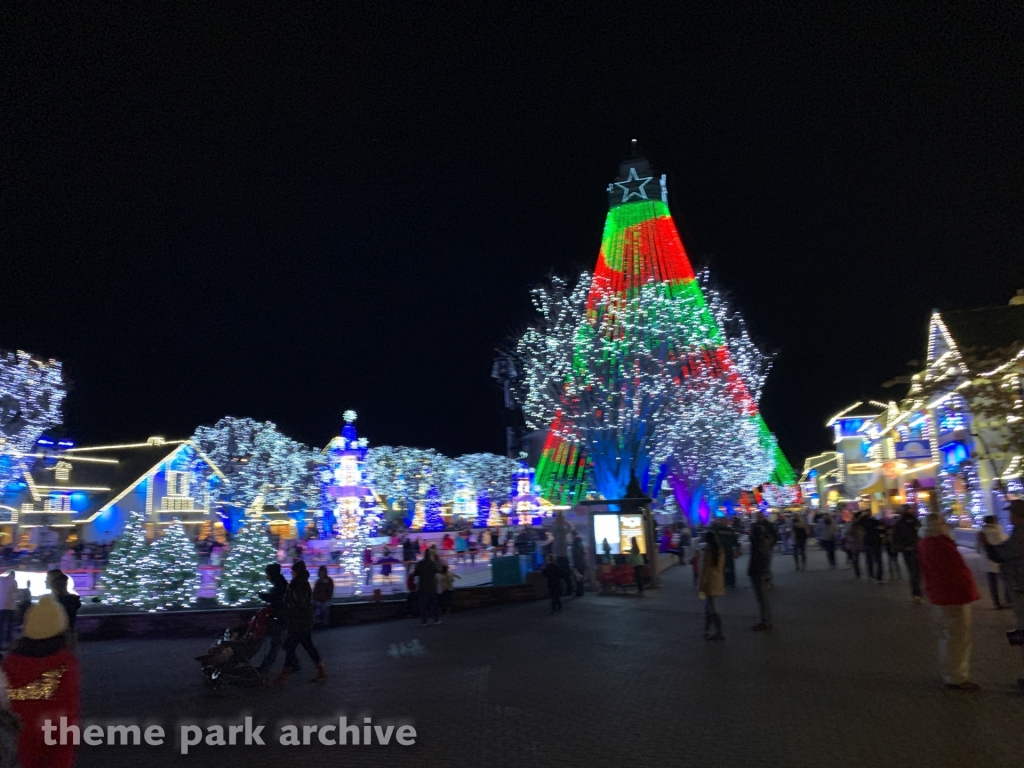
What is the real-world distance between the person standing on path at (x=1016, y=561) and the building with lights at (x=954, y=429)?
2.15 metres

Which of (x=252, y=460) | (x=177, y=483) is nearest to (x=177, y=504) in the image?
(x=177, y=483)

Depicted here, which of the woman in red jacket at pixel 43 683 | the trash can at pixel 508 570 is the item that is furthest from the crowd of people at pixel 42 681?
the trash can at pixel 508 570

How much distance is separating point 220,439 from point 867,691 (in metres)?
45.4

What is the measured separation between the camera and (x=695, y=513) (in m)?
48.9

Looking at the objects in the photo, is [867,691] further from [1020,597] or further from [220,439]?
[220,439]

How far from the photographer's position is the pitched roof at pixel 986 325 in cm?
2581

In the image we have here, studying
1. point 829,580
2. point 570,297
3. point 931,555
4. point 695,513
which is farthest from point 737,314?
point 931,555

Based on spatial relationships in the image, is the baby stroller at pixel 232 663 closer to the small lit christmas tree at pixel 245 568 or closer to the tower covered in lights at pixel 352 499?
the small lit christmas tree at pixel 245 568

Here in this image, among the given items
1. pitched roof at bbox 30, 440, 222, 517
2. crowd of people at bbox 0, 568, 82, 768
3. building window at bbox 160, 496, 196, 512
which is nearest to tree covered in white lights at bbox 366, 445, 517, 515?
building window at bbox 160, 496, 196, 512

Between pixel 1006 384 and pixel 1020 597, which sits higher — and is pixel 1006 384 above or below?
above

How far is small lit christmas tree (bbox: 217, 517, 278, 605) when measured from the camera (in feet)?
51.3

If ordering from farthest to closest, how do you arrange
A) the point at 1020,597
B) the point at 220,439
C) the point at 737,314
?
the point at 220,439 < the point at 737,314 < the point at 1020,597

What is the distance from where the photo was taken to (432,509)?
2469 inches

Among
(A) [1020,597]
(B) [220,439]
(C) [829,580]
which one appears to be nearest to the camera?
(A) [1020,597]
